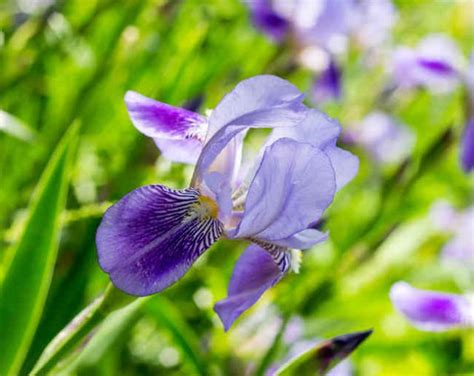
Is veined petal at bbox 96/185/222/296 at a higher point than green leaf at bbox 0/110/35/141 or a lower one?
higher

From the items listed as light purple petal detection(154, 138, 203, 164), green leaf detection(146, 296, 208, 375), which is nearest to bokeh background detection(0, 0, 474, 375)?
green leaf detection(146, 296, 208, 375)

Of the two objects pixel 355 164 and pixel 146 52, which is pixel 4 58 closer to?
pixel 146 52

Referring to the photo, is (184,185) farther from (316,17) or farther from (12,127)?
(316,17)

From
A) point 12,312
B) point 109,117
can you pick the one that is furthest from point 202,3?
point 12,312

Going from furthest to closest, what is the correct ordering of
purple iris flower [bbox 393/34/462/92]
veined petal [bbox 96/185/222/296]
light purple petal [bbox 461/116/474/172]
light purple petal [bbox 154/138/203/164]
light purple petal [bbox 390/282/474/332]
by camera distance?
purple iris flower [bbox 393/34/462/92] → light purple petal [bbox 461/116/474/172] → light purple petal [bbox 390/282/474/332] → light purple petal [bbox 154/138/203/164] → veined petal [bbox 96/185/222/296]

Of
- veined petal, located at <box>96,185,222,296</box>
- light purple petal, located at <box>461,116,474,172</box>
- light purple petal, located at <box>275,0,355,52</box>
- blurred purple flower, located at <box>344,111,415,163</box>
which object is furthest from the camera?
blurred purple flower, located at <box>344,111,415,163</box>

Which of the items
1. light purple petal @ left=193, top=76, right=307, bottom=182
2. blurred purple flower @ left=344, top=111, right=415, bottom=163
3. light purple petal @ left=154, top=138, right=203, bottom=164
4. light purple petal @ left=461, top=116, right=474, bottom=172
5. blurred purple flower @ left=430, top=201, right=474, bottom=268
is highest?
light purple petal @ left=193, top=76, right=307, bottom=182

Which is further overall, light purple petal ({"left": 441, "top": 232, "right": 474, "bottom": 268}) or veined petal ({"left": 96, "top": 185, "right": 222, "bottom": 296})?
light purple petal ({"left": 441, "top": 232, "right": 474, "bottom": 268})

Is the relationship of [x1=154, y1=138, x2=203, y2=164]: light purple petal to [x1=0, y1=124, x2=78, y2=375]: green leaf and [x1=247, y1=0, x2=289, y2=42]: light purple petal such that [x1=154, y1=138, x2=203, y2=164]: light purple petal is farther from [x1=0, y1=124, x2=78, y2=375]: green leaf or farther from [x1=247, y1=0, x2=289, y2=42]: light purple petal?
[x1=247, y1=0, x2=289, y2=42]: light purple petal
